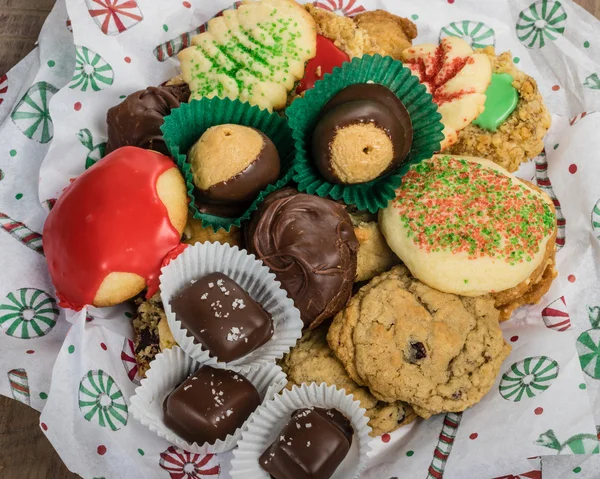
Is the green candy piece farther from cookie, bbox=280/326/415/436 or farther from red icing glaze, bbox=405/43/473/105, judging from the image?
cookie, bbox=280/326/415/436

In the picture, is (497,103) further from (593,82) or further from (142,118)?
(142,118)

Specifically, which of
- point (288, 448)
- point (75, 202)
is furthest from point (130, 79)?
point (288, 448)

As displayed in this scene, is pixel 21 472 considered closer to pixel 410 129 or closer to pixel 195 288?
pixel 195 288

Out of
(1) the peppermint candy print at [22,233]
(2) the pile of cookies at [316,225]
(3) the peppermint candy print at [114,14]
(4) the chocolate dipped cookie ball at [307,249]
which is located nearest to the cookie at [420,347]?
(2) the pile of cookies at [316,225]

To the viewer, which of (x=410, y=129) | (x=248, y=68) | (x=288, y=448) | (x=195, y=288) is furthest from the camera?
(x=248, y=68)

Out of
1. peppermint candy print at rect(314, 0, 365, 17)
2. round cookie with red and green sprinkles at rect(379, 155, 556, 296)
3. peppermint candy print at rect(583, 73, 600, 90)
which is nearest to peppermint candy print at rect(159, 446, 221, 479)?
round cookie with red and green sprinkles at rect(379, 155, 556, 296)

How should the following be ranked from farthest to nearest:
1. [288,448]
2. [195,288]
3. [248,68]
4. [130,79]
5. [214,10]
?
[214,10], [130,79], [248,68], [195,288], [288,448]

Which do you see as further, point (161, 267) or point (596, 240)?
point (596, 240)

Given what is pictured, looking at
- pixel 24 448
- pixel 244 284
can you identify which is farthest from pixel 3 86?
pixel 24 448
